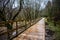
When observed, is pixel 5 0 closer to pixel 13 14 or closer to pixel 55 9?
pixel 13 14

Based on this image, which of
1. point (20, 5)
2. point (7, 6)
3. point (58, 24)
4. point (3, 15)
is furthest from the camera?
point (20, 5)

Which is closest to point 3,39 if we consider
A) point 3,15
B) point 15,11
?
point 3,15

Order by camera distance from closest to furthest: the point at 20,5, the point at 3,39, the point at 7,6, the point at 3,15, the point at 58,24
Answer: the point at 58,24, the point at 3,39, the point at 3,15, the point at 7,6, the point at 20,5

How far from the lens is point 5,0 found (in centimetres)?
443

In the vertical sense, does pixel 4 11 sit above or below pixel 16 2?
below

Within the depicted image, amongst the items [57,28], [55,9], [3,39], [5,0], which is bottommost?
[3,39]

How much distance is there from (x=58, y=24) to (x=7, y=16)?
114 inches

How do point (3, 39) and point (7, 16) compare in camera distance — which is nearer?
point (3, 39)

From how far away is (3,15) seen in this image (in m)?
4.31

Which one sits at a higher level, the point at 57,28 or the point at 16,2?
the point at 16,2

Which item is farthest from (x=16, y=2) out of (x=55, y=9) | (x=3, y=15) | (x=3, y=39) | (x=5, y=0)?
(x=55, y=9)

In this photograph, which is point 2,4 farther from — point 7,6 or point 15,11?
point 15,11

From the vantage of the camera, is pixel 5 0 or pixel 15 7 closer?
pixel 5 0

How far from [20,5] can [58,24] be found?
10.4 feet
